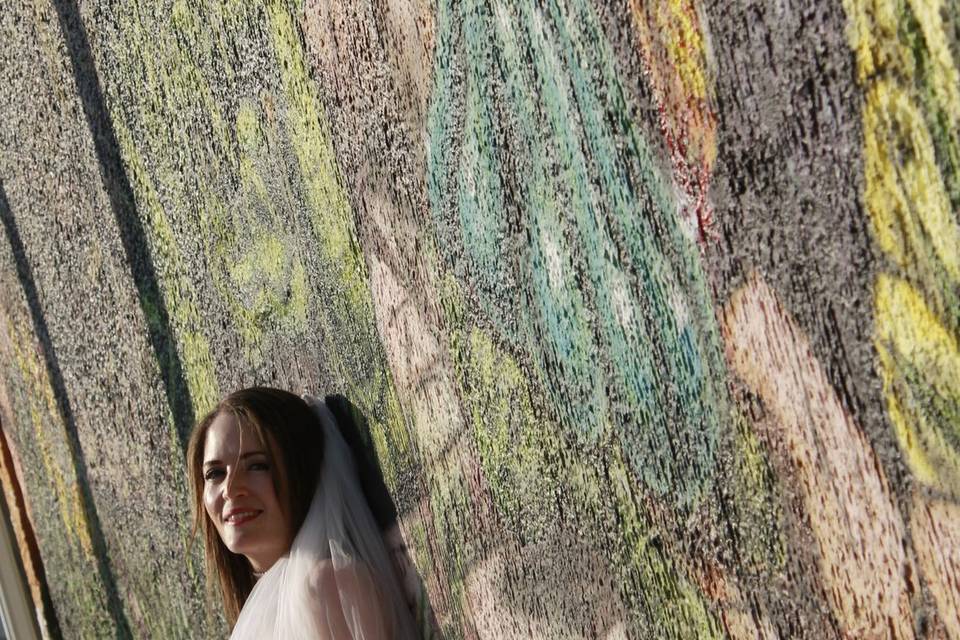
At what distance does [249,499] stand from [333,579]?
32cm

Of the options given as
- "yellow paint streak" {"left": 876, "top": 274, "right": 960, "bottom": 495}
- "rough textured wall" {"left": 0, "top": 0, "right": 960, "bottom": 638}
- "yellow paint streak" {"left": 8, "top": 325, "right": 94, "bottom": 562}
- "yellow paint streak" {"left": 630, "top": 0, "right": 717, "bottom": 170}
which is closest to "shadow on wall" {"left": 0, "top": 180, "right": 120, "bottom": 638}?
"yellow paint streak" {"left": 8, "top": 325, "right": 94, "bottom": 562}

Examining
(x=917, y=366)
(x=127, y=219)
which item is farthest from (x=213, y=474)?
(x=917, y=366)

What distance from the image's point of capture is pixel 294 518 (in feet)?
9.62

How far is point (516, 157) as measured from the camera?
213 cm

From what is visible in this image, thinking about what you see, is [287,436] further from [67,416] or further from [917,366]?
[67,416]

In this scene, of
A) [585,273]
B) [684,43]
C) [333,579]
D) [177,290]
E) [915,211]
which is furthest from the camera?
[177,290]

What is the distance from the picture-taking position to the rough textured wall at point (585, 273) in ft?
4.86

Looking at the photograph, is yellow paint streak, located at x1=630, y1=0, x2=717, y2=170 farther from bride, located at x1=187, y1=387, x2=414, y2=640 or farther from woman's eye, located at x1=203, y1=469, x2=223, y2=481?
woman's eye, located at x1=203, y1=469, x2=223, y2=481

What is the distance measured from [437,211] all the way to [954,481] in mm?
1179

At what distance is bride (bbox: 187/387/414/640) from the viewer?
2734 millimetres

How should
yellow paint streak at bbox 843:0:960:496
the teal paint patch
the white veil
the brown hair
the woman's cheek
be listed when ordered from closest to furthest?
1. yellow paint streak at bbox 843:0:960:496
2. the teal paint patch
3. the white veil
4. the brown hair
5. the woman's cheek

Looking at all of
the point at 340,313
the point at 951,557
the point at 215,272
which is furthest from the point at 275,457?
the point at 951,557

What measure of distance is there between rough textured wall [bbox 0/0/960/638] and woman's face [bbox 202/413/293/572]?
0.22 meters

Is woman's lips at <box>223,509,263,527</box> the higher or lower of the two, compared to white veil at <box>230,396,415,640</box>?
higher
